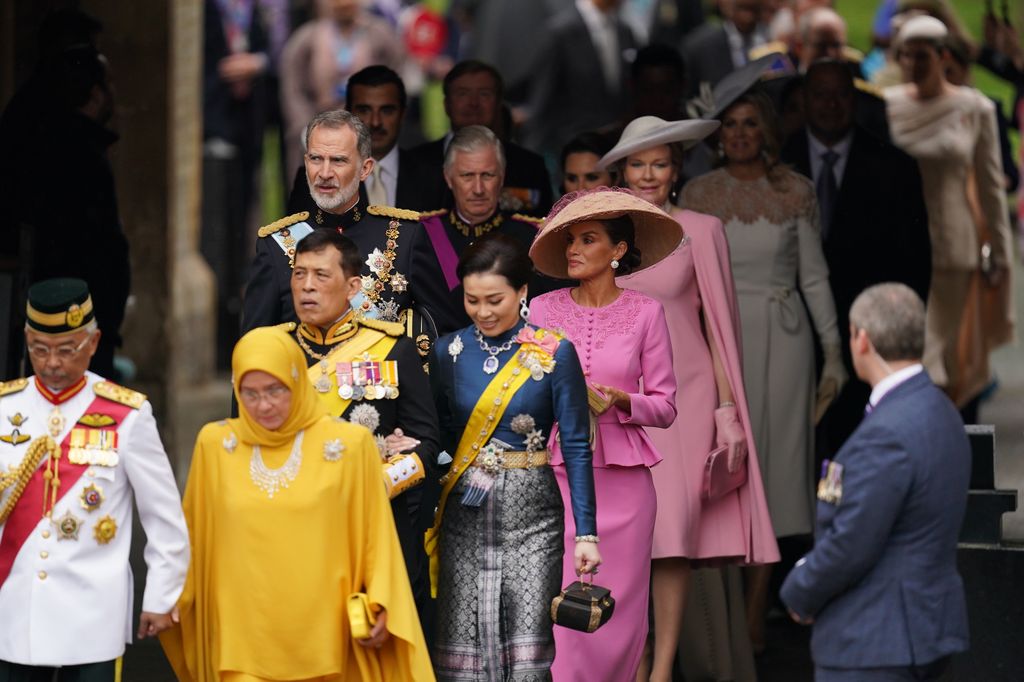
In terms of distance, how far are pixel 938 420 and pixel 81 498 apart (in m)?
2.35

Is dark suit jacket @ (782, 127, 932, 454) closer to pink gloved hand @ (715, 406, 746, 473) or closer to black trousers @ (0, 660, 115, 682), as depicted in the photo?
pink gloved hand @ (715, 406, 746, 473)

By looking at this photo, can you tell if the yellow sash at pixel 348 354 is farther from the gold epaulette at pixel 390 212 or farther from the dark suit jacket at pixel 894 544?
the dark suit jacket at pixel 894 544

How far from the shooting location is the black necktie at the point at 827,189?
1067 cm

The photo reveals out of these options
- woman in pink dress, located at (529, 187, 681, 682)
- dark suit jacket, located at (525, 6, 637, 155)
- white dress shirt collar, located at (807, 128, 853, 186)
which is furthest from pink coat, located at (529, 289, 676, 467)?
dark suit jacket, located at (525, 6, 637, 155)

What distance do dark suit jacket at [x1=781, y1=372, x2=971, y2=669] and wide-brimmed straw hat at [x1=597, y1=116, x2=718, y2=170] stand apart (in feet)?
8.55

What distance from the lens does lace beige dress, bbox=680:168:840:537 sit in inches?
383

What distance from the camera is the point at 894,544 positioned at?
21.4 feet

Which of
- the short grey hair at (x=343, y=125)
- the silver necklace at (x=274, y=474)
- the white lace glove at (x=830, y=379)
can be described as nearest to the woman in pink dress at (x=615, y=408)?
the short grey hair at (x=343, y=125)

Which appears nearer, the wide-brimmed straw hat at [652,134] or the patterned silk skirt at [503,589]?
the patterned silk skirt at [503,589]

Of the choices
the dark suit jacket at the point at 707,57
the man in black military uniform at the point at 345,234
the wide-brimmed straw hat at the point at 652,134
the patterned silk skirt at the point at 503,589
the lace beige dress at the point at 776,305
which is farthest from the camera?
the dark suit jacket at the point at 707,57

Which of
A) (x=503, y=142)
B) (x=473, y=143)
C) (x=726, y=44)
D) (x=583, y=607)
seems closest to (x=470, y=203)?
(x=473, y=143)

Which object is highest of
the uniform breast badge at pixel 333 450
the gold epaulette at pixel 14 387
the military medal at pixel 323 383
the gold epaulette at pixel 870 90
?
the gold epaulette at pixel 870 90

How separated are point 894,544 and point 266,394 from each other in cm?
174

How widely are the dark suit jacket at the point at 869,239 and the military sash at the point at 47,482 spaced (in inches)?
174
